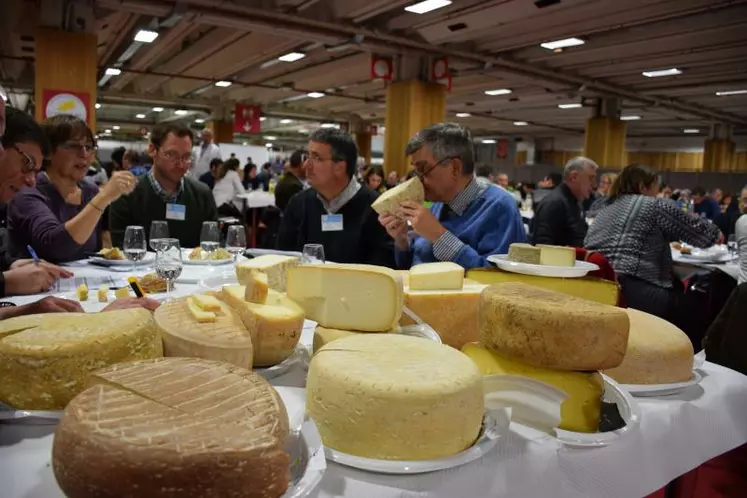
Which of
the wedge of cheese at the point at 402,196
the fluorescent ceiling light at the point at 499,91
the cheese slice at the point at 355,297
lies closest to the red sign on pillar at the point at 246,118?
the fluorescent ceiling light at the point at 499,91

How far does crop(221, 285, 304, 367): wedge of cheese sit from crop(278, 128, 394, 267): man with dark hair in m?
2.11

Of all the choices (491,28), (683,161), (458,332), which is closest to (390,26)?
(491,28)

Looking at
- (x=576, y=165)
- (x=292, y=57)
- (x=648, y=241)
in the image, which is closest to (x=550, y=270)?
(x=648, y=241)

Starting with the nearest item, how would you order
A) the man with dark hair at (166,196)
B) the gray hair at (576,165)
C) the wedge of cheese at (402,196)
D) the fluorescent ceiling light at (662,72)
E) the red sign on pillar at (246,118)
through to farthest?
the wedge of cheese at (402,196) < the man with dark hair at (166,196) < the gray hair at (576,165) < the fluorescent ceiling light at (662,72) < the red sign on pillar at (246,118)

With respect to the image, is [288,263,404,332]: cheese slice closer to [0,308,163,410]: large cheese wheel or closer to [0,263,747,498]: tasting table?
[0,263,747,498]: tasting table

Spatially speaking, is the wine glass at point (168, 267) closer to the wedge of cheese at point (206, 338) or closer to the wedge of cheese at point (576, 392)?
the wedge of cheese at point (206, 338)

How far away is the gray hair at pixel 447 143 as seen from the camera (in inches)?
100.0

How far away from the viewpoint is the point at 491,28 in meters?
9.45

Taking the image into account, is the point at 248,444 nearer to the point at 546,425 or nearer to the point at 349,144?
the point at 546,425

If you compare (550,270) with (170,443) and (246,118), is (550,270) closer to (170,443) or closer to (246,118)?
(170,443)

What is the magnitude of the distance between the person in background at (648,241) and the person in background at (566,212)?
834 mm

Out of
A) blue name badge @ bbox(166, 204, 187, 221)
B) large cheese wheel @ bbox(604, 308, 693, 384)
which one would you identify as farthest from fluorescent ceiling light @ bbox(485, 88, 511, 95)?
large cheese wheel @ bbox(604, 308, 693, 384)

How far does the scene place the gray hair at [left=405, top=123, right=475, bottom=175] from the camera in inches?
100.0

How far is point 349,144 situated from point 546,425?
2528 mm
